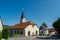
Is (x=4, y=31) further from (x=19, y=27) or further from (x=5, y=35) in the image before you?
(x=19, y=27)

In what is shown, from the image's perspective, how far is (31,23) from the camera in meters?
70.2

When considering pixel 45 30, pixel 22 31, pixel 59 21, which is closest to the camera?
pixel 59 21

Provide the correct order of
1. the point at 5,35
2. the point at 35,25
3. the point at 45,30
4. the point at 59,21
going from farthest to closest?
1. the point at 45,30
2. the point at 35,25
3. the point at 59,21
4. the point at 5,35

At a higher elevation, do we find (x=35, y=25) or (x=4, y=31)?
(x=35, y=25)

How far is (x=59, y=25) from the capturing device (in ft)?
188

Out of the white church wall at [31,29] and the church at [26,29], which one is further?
the white church wall at [31,29]

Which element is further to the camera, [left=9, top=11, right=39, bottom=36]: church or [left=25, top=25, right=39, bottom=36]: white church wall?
[left=25, top=25, right=39, bottom=36]: white church wall

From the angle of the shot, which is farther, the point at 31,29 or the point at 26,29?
the point at 31,29

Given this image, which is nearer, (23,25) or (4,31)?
(4,31)

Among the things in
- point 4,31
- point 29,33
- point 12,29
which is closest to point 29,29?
point 29,33

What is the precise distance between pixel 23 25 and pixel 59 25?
667 inches

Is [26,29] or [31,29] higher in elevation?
[31,29]

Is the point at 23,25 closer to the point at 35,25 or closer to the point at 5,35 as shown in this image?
the point at 35,25

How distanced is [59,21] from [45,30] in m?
30.4
